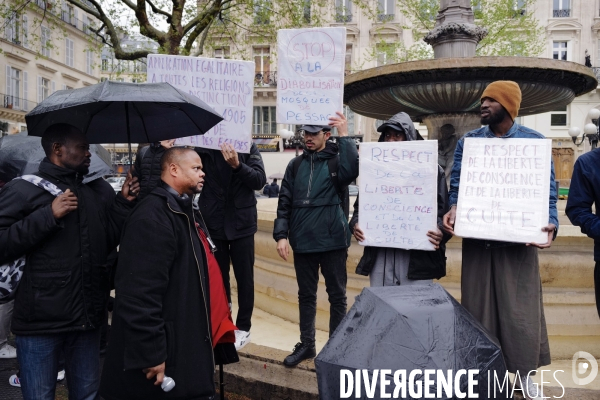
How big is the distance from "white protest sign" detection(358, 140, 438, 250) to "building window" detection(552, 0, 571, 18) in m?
37.1

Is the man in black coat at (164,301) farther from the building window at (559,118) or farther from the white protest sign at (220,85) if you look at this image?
the building window at (559,118)

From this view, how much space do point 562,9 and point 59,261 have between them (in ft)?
128

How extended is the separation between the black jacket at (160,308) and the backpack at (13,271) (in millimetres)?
538

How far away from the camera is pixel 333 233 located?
3639mm

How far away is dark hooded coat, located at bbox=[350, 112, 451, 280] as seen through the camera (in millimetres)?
3402

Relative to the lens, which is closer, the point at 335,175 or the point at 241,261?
the point at 335,175

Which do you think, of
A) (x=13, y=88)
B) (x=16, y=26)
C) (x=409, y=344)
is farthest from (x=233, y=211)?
(x=13, y=88)

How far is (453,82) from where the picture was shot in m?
5.84

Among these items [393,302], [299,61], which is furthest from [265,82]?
[393,302]

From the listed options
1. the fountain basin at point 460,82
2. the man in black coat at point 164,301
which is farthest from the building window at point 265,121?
the man in black coat at point 164,301

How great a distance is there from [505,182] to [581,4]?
3771cm

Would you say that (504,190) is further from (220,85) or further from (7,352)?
(7,352)

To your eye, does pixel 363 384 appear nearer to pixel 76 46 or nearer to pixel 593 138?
pixel 593 138

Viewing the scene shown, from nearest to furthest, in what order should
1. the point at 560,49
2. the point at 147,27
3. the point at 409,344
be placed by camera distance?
the point at 409,344
the point at 147,27
the point at 560,49
